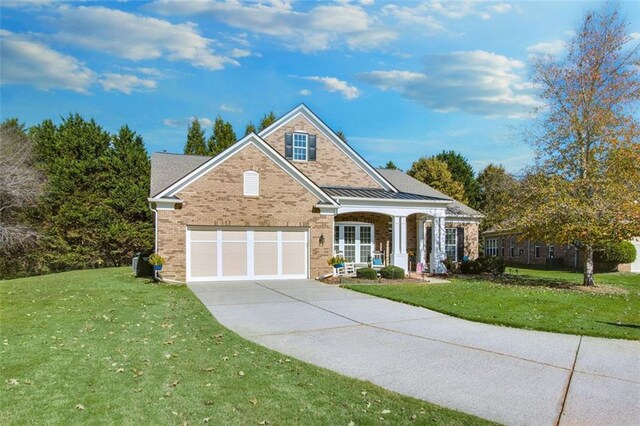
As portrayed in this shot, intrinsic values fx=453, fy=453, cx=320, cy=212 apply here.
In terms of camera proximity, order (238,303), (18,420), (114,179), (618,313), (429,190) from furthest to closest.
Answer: (114,179) → (429,190) → (238,303) → (618,313) → (18,420)

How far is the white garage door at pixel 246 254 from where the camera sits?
17.9 meters

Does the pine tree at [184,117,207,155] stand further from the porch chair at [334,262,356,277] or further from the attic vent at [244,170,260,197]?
the porch chair at [334,262,356,277]

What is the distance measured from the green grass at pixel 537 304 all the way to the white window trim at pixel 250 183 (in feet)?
18.7

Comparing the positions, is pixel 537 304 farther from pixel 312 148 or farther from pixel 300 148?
pixel 300 148

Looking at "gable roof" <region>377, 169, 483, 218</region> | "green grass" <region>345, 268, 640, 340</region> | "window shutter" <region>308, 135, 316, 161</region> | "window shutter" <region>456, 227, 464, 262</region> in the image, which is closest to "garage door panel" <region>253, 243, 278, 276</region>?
"green grass" <region>345, 268, 640, 340</region>

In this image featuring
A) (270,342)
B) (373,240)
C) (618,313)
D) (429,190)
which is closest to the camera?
(270,342)

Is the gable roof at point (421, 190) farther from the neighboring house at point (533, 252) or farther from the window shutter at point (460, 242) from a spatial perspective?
the neighboring house at point (533, 252)

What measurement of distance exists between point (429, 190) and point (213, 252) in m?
13.8

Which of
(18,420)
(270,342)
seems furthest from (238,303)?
(18,420)

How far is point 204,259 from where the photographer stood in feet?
59.0

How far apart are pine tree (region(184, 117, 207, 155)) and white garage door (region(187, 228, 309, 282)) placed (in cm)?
2047

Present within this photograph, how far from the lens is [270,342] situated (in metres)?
7.82

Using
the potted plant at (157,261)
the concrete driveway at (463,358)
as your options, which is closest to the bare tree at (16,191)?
the potted plant at (157,261)

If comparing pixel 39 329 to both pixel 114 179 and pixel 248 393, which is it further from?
pixel 114 179
